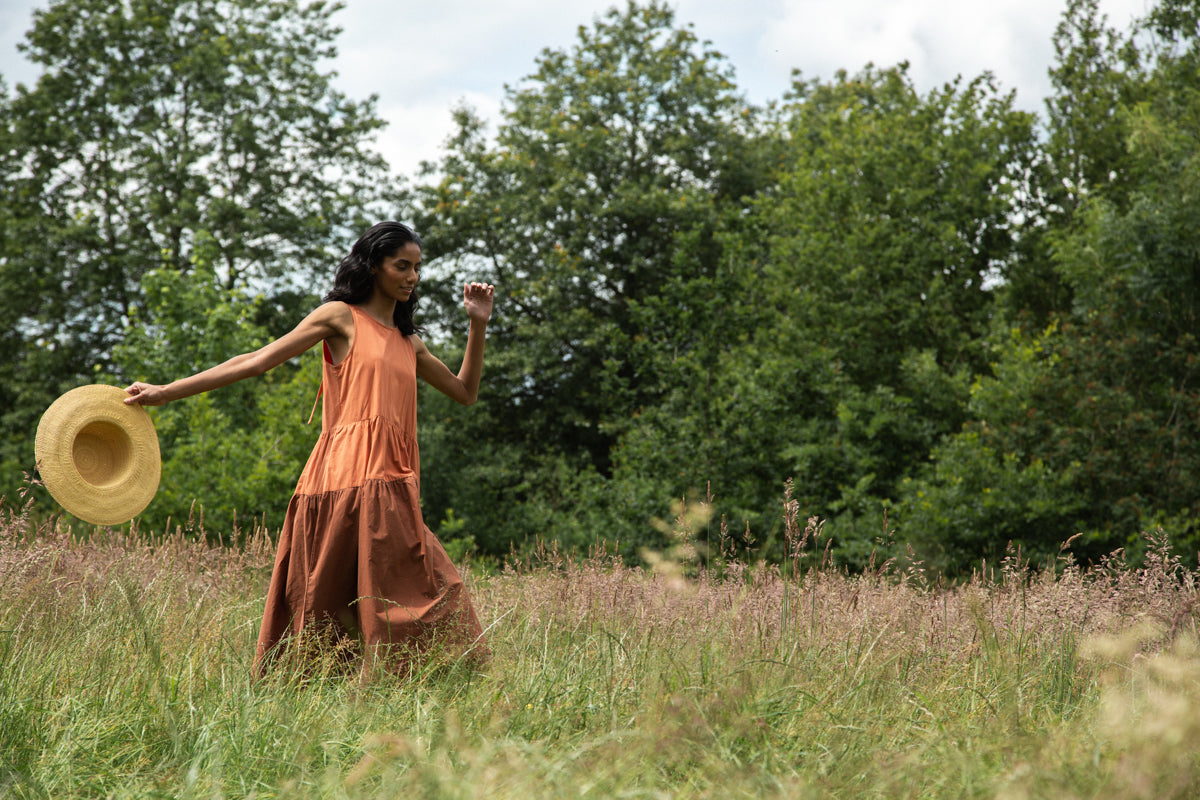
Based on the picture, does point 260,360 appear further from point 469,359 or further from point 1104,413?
point 1104,413

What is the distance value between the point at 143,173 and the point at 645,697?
18869 millimetres

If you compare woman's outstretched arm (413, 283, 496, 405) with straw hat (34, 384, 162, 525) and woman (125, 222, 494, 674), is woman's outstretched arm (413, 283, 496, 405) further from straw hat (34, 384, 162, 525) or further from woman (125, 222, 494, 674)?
straw hat (34, 384, 162, 525)

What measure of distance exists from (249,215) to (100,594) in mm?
14896

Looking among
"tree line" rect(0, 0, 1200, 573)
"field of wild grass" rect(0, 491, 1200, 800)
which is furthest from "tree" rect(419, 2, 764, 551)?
"field of wild grass" rect(0, 491, 1200, 800)

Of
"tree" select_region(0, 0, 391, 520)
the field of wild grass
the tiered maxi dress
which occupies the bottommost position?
the field of wild grass

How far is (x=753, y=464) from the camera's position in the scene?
1431cm

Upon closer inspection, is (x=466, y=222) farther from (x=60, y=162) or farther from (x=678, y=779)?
(x=678, y=779)

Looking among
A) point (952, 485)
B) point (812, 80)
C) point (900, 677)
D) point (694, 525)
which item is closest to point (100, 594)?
point (694, 525)

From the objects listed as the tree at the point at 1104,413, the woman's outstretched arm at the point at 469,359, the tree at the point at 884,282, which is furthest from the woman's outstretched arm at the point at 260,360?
the tree at the point at 884,282

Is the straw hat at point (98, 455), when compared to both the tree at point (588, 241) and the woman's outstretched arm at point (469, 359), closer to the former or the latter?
the woman's outstretched arm at point (469, 359)

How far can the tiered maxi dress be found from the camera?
3281 mm

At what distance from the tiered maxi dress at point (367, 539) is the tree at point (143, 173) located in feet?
50.4

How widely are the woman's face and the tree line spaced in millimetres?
8339

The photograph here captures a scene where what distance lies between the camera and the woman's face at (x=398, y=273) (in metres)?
3.56
